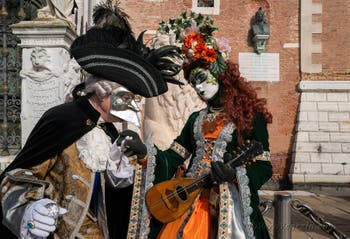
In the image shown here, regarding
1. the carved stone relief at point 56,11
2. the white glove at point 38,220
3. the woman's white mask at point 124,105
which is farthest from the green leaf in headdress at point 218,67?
the carved stone relief at point 56,11

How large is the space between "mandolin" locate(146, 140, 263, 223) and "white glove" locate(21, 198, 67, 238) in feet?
3.78

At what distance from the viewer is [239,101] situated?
3129 mm

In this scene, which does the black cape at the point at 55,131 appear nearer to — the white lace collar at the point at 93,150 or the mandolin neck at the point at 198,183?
the white lace collar at the point at 93,150

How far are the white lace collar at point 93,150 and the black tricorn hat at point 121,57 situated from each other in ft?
0.95

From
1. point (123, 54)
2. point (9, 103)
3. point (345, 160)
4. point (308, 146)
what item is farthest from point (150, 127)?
point (123, 54)

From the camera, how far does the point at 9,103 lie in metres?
7.43

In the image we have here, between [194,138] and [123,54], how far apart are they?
1.43m

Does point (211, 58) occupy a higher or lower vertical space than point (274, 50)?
lower

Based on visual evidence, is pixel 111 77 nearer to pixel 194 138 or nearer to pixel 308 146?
pixel 194 138

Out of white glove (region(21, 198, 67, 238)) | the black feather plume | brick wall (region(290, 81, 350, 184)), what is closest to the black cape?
white glove (region(21, 198, 67, 238))

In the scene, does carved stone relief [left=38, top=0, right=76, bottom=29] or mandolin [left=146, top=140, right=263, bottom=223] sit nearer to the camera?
mandolin [left=146, top=140, right=263, bottom=223]

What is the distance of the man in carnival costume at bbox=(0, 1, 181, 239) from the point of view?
6.06 ft

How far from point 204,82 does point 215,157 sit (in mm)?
559

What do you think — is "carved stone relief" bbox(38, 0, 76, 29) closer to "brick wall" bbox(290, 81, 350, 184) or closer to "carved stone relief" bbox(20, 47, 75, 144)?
"carved stone relief" bbox(20, 47, 75, 144)
